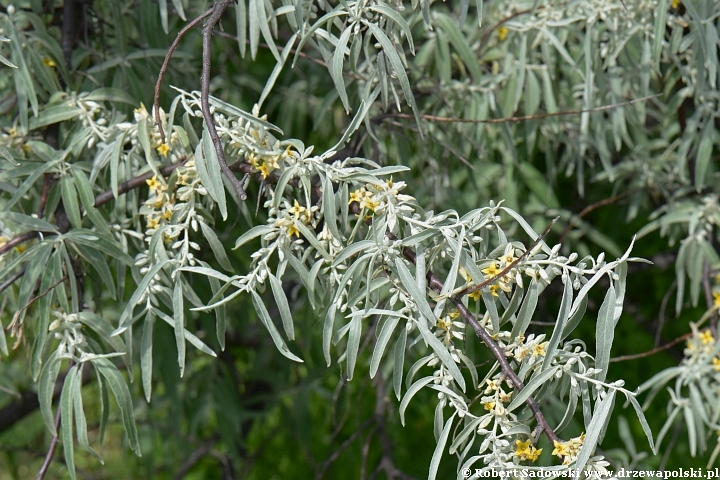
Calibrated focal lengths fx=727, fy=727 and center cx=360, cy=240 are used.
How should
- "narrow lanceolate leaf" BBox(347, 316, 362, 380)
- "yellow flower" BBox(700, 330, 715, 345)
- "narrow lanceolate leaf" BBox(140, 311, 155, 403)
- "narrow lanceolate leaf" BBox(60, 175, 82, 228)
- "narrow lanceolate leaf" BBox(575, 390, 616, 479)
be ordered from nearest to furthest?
"narrow lanceolate leaf" BBox(575, 390, 616, 479)
"narrow lanceolate leaf" BBox(347, 316, 362, 380)
"narrow lanceolate leaf" BBox(140, 311, 155, 403)
"narrow lanceolate leaf" BBox(60, 175, 82, 228)
"yellow flower" BBox(700, 330, 715, 345)

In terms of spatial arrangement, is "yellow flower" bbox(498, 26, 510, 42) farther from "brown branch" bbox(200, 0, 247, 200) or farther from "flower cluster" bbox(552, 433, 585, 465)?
"flower cluster" bbox(552, 433, 585, 465)

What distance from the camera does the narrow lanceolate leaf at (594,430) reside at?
26.6 inches

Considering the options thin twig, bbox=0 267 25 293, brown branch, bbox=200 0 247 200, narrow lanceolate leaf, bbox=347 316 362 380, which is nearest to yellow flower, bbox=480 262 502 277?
narrow lanceolate leaf, bbox=347 316 362 380

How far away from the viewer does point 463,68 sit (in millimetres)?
1532

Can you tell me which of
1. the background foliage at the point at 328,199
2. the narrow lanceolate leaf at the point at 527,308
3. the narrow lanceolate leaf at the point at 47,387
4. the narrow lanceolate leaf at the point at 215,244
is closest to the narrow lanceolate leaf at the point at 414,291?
the background foliage at the point at 328,199

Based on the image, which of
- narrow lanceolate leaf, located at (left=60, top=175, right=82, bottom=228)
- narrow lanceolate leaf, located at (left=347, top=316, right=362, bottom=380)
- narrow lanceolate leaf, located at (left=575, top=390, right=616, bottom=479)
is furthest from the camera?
narrow lanceolate leaf, located at (left=60, top=175, right=82, bottom=228)

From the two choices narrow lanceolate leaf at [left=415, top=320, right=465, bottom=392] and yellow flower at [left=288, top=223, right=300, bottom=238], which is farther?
yellow flower at [left=288, top=223, right=300, bottom=238]

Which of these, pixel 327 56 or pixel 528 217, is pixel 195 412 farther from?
pixel 327 56

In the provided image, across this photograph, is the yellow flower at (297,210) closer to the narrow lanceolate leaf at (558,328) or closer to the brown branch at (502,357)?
the brown branch at (502,357)

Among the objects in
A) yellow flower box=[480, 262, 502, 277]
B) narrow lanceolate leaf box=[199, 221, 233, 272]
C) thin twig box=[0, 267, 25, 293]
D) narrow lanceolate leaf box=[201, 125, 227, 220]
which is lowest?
thin twig box=[0, 267, 25, 293]

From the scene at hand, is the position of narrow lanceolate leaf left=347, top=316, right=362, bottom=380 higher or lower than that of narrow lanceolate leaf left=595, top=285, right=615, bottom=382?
lower

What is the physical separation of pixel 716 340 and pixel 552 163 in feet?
1.61

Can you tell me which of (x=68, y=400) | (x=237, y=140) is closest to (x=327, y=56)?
(x=237, y=140)

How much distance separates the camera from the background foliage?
84 centimetres
